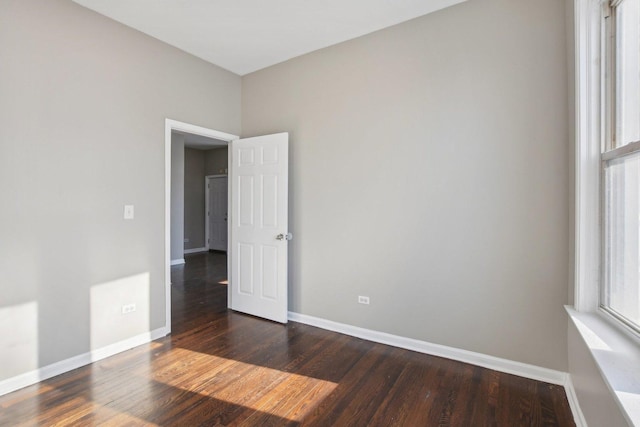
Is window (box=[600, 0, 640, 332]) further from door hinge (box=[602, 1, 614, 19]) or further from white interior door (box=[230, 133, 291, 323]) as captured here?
white interior door (box=[230, 133, 291, 323])

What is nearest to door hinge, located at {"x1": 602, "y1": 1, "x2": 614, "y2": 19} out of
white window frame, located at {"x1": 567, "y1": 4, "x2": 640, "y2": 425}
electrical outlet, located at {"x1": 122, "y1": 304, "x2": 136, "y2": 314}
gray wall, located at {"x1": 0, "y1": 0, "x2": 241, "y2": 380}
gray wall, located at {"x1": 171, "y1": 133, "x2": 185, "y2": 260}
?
white window frame, located at {"x1": 567, "y1": 4, "x2": 640, "y2": 425}

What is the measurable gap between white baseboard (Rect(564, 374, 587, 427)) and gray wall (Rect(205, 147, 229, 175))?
7.39 metres

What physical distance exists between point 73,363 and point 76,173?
1.52 metres

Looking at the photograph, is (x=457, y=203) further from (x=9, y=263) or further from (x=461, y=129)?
(x=9, y=263)

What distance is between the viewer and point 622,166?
156 centimetres

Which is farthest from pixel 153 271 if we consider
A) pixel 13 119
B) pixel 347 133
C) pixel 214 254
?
pixel 214 254

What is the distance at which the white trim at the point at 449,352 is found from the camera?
7.26ft

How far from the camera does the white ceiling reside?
2488mm

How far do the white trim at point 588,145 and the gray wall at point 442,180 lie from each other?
0.32 metres

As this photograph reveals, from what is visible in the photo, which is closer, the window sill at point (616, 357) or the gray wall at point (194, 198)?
the window sill at point (616, 357)

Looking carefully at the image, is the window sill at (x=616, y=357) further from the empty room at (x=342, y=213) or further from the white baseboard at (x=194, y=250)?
the white baseboard at (x=194, y=250)

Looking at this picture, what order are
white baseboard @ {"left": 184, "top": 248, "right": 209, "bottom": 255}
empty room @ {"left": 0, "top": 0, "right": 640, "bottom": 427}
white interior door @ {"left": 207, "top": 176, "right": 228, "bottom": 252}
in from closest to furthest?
empty room @ {"left": 0, "top": 0, "right": 640, "bottom": 427}
white baseboard @ {"left": 184, "top": 248, "right": 209, "bottom": 255}
white interior door @ {"left": 207, "top": 176, "right": 228, "bottom": 252}

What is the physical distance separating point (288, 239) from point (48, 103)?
2.31 meters

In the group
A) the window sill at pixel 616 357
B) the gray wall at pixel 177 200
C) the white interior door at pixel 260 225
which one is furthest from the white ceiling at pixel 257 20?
the gray wall at pixel 177 200
